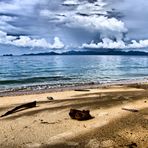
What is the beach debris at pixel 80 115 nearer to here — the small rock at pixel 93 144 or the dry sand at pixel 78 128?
the dry sand at pixel 78 128

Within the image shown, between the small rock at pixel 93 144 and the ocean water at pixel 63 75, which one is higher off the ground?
the small rock at pixel 93 144

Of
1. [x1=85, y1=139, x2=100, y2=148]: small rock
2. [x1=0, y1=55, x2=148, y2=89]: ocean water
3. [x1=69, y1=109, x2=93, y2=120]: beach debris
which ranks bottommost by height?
[x1=0, y1=55, x2=148, y2=89]: ocean water

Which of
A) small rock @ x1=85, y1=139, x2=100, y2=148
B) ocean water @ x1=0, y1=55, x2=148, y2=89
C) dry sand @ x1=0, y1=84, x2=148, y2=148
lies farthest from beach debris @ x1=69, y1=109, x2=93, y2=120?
ocean water @ x1=0, y1=55, x2=148, y2=89

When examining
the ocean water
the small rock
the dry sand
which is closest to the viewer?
the small rock

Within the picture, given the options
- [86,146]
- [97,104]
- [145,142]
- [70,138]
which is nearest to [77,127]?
[70,138]

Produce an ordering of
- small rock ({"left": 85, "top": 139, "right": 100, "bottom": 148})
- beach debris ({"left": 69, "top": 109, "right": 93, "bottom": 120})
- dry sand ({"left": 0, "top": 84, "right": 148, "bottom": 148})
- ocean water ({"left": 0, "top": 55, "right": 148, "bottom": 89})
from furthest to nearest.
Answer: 1. ocean water ({"left": 0, "top": 55, "right": 148, "bottom": 89})
2. beach debris ({"left": 69, "top": 109, "right": 93, "bottom": 120})
3. dry sand ({"left": 0, "top": 84, "right": 148, "bottom": 148})
4. small rock ({"left": 85, "top": 139, "right": 100, "bottom": 148})

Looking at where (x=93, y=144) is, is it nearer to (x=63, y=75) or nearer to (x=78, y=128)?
(x=78, y=128)

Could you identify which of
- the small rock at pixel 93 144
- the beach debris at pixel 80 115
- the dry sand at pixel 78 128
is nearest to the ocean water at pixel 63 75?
the dry sand at pixel 78 128

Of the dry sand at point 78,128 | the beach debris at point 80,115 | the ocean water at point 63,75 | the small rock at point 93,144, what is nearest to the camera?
the small rock at point 93,144

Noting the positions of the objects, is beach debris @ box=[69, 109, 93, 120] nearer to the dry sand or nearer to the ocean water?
the dry sand

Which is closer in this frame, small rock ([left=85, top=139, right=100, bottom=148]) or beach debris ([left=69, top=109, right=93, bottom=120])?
small rock ([left=85, top=139, right=100, bottom=148])

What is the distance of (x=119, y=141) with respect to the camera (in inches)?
415

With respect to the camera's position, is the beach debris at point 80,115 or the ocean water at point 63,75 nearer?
the beach debris at point 80,115

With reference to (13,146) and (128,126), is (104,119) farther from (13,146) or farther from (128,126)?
(13,146)
